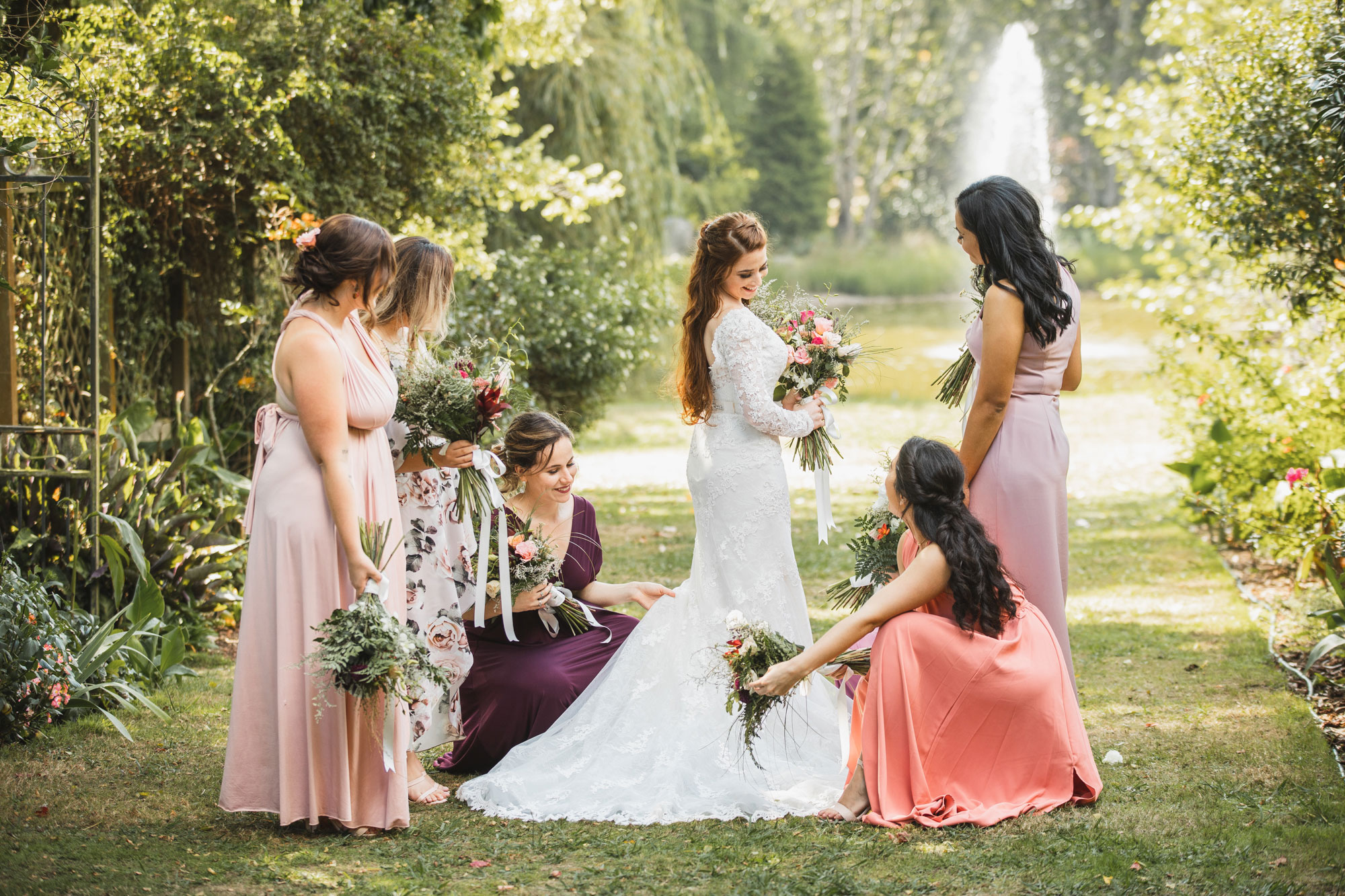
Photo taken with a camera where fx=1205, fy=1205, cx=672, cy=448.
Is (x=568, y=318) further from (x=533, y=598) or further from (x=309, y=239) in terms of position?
(x=309, y=239)

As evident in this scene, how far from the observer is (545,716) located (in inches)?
191

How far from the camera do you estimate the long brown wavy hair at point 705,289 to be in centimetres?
468

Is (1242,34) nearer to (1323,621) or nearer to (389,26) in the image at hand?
(1323,621)

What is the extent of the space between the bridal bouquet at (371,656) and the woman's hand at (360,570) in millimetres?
26

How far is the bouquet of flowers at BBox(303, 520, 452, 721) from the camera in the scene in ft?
11.9

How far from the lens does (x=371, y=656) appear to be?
368cm

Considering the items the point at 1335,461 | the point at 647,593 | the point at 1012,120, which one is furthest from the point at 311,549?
the point at 1012,120

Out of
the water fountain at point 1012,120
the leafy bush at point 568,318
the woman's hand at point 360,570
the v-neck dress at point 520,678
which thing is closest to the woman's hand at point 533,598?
the v-neck dress at point 520,678

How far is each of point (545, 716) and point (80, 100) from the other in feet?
11.7

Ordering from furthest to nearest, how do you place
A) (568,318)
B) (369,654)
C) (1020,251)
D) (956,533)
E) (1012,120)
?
(1012,120), (568,318), (1020,251), (956,533), (369,654)

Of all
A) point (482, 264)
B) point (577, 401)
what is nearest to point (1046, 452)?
point (482, 264)

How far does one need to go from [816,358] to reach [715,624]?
1140 mm

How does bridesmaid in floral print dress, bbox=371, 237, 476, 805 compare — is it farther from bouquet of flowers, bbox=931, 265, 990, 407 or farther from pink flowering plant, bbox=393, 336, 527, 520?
bouquet of flowers, bbox=931, 265, 990, 407

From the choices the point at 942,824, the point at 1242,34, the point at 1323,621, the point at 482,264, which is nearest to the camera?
the point at 942,824
